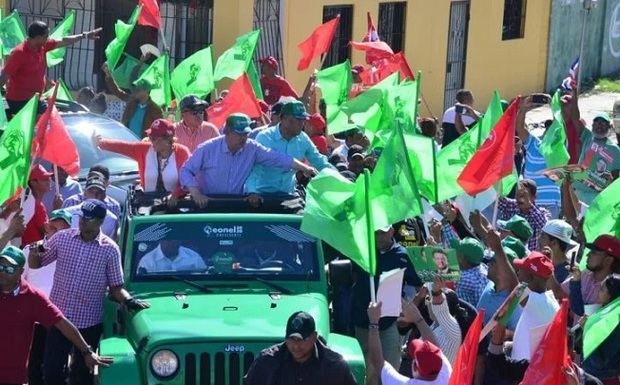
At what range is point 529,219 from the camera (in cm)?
1248

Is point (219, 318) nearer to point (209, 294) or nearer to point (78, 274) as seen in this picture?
point (209, 294)

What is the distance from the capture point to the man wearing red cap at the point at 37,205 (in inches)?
442

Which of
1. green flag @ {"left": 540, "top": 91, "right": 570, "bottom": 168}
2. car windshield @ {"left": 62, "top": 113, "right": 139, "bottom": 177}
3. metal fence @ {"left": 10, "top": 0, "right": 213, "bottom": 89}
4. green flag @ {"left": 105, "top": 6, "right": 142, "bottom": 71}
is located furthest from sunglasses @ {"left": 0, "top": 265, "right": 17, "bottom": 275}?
metal fence @ {"left": 10, "top": 0, "right": 213, "bottom": 89}

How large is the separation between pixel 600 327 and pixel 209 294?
2.60 meters

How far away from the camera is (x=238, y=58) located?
16.3m

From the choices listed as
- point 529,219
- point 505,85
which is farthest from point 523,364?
point 505,85

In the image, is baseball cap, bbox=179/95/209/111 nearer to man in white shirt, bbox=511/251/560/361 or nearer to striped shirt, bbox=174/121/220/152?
striped shirt, bbox=174/121/220/152

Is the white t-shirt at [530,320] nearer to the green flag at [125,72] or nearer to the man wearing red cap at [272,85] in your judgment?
the man wearing red cap at [272,85]

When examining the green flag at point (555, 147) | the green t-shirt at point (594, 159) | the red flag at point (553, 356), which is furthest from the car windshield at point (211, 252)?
the green flag at point (555, 147)

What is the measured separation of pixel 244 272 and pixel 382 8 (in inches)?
616

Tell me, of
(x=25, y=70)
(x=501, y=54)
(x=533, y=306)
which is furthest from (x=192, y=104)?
(x=501, y=54)

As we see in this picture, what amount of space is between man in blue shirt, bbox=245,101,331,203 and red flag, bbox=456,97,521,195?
1262 mm

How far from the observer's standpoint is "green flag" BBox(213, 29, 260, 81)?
16.2 metres

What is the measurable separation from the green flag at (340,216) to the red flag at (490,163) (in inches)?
78.0
